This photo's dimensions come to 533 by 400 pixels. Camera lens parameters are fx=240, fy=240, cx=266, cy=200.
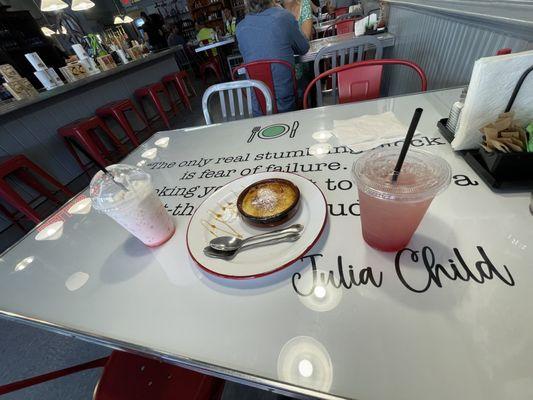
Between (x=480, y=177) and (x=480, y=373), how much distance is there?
56 centimetres

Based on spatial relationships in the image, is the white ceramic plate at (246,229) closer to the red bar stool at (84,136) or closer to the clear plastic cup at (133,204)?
the clear plastic cup at (133,204)

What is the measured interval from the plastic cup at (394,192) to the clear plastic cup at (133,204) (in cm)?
57

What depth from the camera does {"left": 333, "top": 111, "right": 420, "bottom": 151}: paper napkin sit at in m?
0.96

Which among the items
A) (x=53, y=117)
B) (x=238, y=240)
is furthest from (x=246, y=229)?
(x=53, y=117)

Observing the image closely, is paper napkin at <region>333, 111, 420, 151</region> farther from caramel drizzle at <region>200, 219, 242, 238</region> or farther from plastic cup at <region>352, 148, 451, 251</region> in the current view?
caramel drizzle at <region>200, 219, 242, 238</region>

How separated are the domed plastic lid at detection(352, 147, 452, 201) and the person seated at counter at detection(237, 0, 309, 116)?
2.00 m

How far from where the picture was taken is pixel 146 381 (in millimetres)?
919

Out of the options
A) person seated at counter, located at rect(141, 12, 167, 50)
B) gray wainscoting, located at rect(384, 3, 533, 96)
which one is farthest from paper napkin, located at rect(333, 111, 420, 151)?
person seated at counter, located at rect(141, 12, 167, 50)

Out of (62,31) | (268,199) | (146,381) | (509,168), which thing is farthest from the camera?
(62,31)

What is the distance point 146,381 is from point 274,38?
262 centimetres

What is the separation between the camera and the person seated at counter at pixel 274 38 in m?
2.16

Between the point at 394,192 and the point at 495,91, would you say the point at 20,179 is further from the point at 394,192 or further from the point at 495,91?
the point at 495,91

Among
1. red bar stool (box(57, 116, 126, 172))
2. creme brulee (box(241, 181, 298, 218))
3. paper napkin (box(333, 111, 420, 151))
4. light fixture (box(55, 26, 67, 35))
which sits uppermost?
light fixture (box(55, 26, 67, 35))

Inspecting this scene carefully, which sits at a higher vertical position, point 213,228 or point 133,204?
point 133,204
